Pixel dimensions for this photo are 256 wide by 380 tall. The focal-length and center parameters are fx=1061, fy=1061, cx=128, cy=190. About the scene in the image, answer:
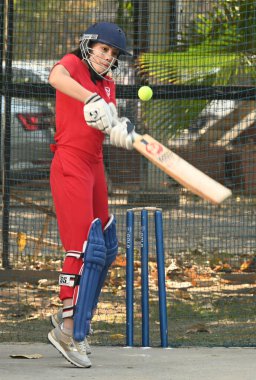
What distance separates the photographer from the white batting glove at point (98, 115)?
17.5 feet

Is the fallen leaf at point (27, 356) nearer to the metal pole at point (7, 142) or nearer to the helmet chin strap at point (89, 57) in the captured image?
the helmet chin strap at point (89, 57)

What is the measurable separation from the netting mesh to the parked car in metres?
0.01

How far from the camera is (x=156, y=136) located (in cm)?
913

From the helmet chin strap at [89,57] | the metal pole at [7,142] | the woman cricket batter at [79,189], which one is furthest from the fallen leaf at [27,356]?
the metal pole at [7,142]

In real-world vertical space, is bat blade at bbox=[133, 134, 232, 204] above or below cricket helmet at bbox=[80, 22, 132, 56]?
below

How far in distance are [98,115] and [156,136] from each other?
3.82 metres

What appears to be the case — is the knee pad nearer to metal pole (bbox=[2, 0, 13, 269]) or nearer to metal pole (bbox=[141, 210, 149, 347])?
metal pole (bbox=[141, 210, 149, 347])

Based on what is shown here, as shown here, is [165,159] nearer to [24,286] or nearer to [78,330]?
[78,330]

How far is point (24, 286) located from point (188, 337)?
Result: 198 cm

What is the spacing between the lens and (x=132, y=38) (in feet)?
29.2

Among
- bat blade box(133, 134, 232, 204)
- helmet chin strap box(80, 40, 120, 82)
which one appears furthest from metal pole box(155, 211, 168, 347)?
bat blade box(133, 134, 232, 204)

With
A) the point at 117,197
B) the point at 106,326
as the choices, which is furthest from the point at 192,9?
the point at 106,326

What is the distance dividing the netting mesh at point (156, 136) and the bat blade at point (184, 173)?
308 centimetres

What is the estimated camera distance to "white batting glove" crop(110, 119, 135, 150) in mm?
5242
